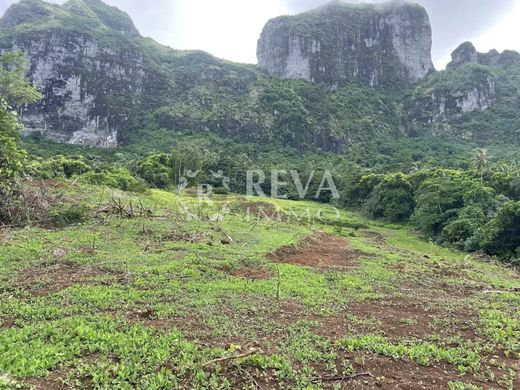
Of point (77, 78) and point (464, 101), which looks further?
point (464, 101)

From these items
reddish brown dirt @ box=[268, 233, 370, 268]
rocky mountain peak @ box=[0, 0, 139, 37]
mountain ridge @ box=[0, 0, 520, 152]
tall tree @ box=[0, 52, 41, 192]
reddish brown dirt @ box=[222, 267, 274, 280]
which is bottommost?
reddish brown dirt @ box=[268, 233, 370, 268]

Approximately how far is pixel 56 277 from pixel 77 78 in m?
128

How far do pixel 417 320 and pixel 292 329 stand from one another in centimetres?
353

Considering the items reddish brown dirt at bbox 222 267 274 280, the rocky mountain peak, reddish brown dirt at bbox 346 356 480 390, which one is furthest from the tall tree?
the rocky mountain peak

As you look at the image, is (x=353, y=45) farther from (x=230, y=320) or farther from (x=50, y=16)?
(x=230, y=320)

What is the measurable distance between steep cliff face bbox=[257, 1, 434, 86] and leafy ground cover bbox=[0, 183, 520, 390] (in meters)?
151

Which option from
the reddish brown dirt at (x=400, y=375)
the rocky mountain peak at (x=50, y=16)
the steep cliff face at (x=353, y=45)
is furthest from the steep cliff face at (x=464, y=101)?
the reddish brown dirt at (x=400, y=375)

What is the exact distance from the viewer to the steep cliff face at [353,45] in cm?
16162

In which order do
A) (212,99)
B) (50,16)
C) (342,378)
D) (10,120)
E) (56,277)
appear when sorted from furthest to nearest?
(50,16) → (212,99) → (10,120) → (56,277) → (342,378)

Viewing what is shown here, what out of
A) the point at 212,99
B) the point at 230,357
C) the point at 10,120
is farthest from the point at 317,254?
the point at 212,99

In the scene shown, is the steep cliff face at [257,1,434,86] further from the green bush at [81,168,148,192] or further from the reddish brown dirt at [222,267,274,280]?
the reddish brown dirt at [222,267,274,280]

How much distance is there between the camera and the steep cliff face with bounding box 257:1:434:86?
530 feet

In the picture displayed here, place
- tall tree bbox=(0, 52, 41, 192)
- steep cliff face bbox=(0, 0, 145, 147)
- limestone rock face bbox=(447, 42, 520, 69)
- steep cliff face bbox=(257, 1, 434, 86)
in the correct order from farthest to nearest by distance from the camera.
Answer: limestone rock face bbox=(447, 42, 520, 69)
steep cliff face bbox=(257, 1, 434, 86)
steep cliff face bbox=(0, 0, 145, 147)
tall tree bbox=(0, 52, 41, 192)

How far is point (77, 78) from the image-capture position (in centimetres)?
12562
